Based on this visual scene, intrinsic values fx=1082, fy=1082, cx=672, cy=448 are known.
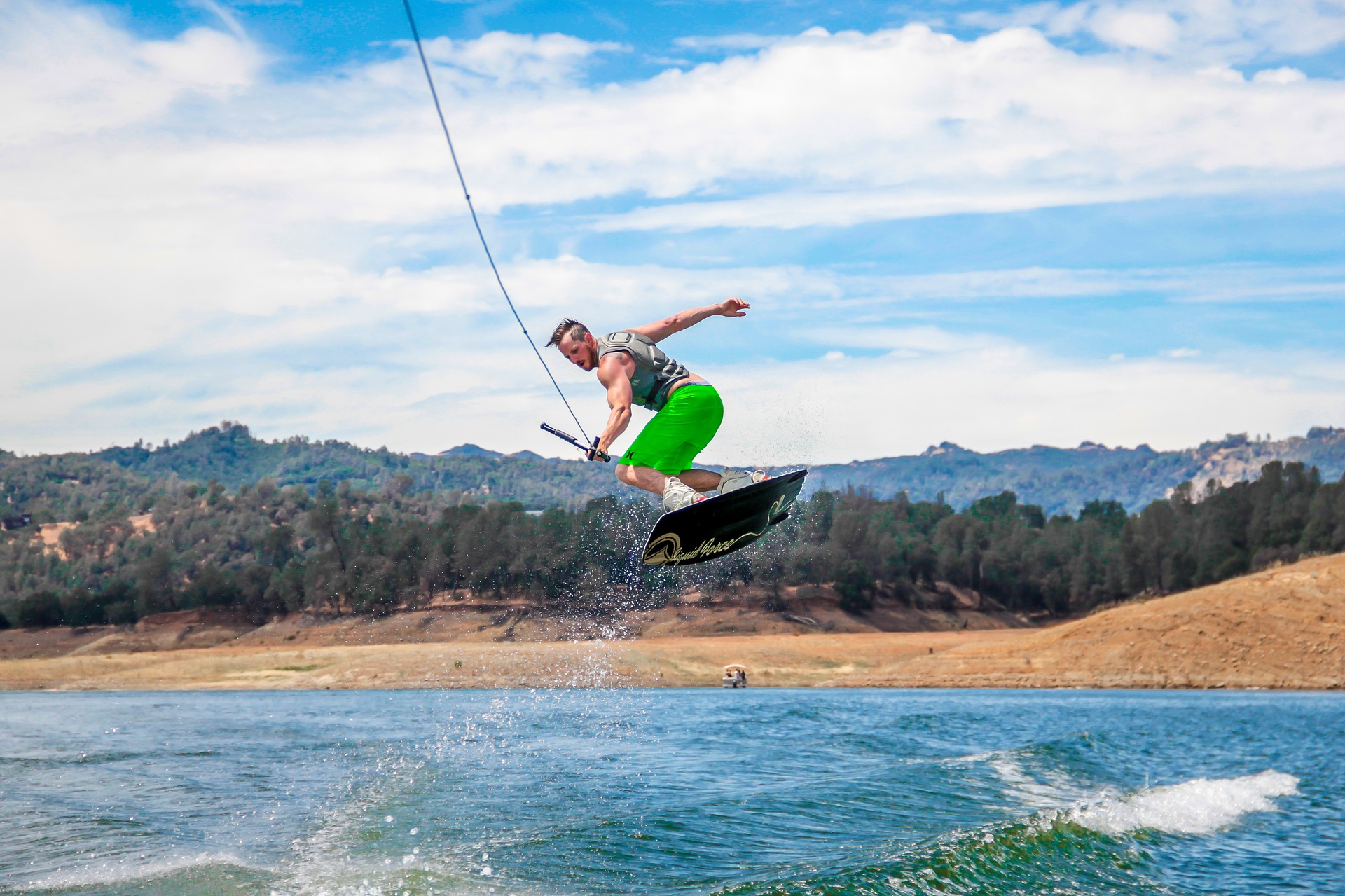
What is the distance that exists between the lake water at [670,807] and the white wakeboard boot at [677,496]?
174 inches

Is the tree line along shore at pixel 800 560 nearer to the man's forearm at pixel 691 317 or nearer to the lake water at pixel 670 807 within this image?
the lake water at pixel 670 807

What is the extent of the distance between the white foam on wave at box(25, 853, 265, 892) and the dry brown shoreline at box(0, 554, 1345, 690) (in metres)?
47.5

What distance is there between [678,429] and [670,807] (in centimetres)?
798

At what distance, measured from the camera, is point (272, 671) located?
7462 cm

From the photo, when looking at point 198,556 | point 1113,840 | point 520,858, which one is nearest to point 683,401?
point 520,858

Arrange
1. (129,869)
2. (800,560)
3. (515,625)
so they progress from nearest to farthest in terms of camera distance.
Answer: (129,869)
(515,625)
(800,560)

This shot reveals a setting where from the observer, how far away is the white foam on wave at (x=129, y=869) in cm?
1206

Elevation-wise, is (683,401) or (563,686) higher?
(683,401)

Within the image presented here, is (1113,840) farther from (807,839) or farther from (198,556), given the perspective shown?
(198,556)

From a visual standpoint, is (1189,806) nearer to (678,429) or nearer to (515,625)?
(678,429)

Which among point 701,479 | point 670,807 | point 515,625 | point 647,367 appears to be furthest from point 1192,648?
point 647,367

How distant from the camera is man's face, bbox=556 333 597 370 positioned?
433 inches

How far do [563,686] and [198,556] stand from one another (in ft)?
330

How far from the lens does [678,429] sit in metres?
11.4
